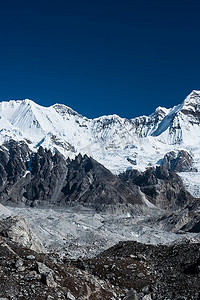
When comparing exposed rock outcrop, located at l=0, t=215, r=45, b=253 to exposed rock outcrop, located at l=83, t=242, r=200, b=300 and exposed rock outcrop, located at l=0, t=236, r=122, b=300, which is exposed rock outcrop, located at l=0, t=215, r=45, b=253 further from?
exposed rock outcrop, located at l=0, t=236, r=122, b=300

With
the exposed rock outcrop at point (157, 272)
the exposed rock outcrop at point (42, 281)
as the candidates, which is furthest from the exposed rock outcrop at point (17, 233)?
the exposed rock outcrop at point (42, 281)

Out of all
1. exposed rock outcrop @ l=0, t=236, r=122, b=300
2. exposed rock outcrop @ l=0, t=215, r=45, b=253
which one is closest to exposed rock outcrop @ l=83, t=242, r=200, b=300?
exposed rock outcrop @ l=0, t=236, r=122, b=300

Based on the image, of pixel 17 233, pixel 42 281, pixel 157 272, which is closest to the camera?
pixel 42 281

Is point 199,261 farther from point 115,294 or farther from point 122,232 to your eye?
point 122,232

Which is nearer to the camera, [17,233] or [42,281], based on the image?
[42,281]

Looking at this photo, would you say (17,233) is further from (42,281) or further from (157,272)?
(42,281)

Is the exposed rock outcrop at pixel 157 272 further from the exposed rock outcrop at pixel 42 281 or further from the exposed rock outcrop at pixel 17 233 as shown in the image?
the exposed rock outcrop at pixel 17 233

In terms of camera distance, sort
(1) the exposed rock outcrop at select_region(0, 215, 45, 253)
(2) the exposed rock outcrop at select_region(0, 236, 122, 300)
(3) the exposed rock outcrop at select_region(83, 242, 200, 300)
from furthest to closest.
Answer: (1) the exposed rock outcrop at select_region(0, 215, 45, 253)
(3) the exposed rock outcrop at select_region(83, 242, 200, 300)
(2) the exposed rock outcrop at select_region(0, 236, 122, 300)

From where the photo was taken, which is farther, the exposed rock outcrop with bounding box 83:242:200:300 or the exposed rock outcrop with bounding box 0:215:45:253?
the exposed rock outcrop with bounding box 0:215:45:253

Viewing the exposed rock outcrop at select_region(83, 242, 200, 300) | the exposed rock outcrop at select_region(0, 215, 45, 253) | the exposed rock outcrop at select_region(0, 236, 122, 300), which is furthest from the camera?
the exposed rock outcrop at select_region(0, 215, 45, 253)

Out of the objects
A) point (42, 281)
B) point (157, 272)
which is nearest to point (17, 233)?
point (157, 272)

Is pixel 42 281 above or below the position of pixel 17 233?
above

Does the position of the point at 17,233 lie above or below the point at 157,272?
below

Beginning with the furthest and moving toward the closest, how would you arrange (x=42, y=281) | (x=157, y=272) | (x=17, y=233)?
1. (x=17, y=233)
2. (x=157, y=272)
3. (x=42, y=281)
